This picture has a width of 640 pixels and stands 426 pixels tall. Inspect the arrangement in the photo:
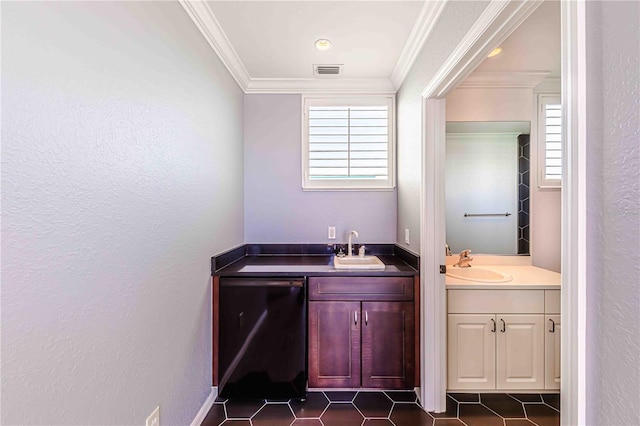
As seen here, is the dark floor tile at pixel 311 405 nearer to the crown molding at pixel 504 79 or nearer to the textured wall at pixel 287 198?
the textured wall at pixel 287 198

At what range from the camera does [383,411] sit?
5.85 feet

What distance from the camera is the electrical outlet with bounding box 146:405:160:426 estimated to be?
1.20 metres

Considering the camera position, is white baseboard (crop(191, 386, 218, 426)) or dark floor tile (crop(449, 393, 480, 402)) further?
dark floor tile (crop(449, 393, 480, 402))

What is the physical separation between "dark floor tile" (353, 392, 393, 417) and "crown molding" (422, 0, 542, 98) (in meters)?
2.06

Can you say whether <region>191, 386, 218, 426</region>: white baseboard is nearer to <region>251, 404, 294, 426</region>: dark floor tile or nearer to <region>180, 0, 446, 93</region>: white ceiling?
<region>251, 404, 294, 426</region>: dark floor tile

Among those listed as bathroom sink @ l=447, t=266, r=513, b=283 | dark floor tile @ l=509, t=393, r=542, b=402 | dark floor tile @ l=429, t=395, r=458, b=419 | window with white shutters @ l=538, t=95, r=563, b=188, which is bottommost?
dark floor tile @ l=429, t=395, r=458, b=419

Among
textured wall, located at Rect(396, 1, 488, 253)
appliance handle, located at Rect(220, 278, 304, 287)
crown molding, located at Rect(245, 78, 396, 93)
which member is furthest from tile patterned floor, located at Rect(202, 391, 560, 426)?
crown molding, located at Rect(245, 78, 396, 93)

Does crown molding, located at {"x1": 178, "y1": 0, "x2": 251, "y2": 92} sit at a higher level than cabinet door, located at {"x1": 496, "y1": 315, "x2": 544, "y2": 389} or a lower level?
higher

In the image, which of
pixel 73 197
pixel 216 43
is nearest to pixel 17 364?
pixel 73 197

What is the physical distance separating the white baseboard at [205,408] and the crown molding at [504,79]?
2.97m

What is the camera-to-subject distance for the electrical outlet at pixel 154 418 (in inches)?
47.3

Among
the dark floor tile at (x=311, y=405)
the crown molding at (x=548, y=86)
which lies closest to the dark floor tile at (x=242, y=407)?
the dark floor tile at (x=311, y=405)
